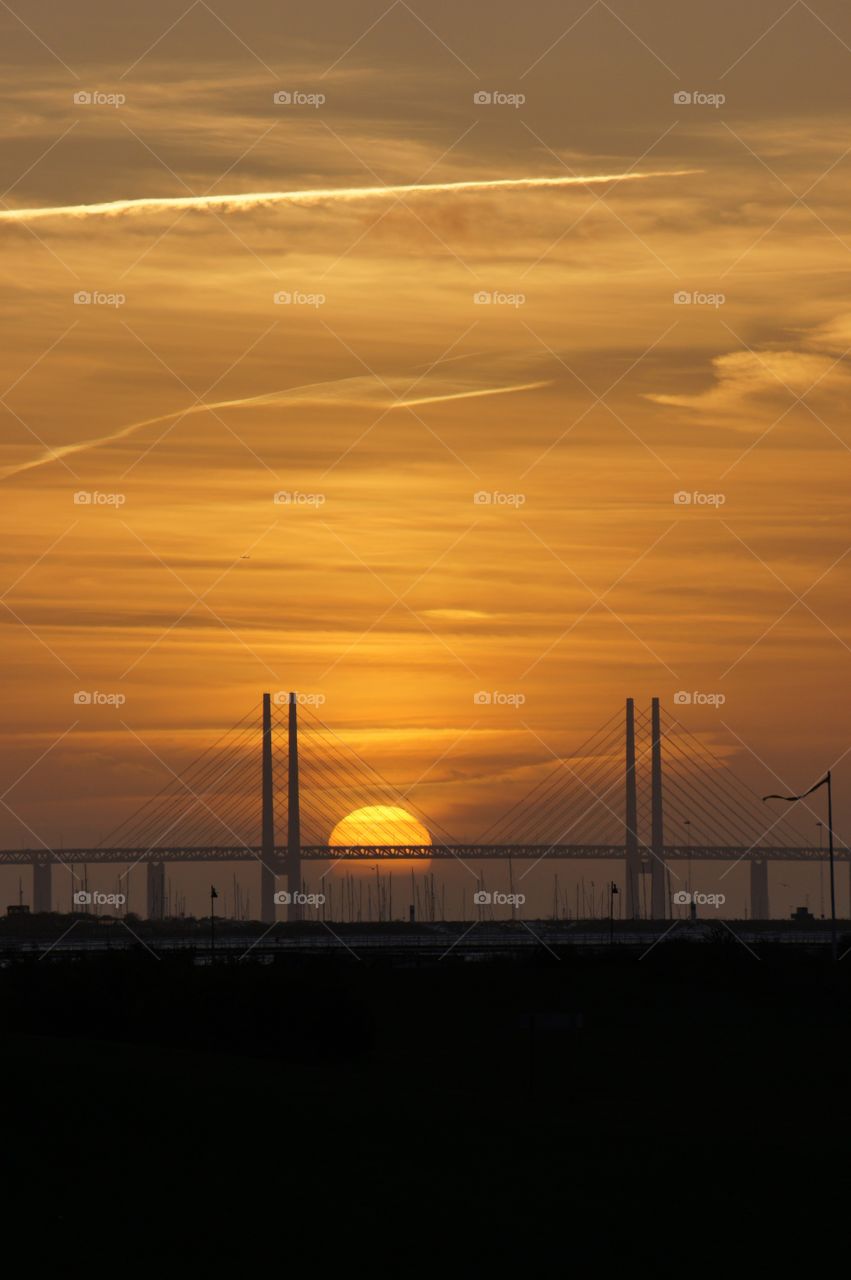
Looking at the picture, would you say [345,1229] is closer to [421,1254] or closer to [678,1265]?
[421,1254]

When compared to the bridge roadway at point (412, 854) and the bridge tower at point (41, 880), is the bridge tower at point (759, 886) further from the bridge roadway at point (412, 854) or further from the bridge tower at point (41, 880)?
the bridge tower at point (41, 880)

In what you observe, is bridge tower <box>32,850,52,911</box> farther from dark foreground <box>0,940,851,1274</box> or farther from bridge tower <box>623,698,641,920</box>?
dark foreground <box>0,940,851,1274</box>

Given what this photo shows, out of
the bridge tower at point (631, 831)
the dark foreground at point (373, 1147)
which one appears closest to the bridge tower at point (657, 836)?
the bridge tower at point (631, 831)

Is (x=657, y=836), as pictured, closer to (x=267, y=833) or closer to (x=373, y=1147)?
(x=267, y=833)

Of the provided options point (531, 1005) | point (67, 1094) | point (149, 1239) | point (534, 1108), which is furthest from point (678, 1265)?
point (531, 1005)

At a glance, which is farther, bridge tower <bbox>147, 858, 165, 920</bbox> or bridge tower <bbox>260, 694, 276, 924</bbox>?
bridge tower <bbox>147, 858, 165, 920</bbox>

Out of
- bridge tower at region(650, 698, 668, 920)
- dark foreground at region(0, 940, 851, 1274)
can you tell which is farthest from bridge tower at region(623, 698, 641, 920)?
dark foreground at region(0, 940, 851, 1274)

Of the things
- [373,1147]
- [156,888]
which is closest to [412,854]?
[156,888]
